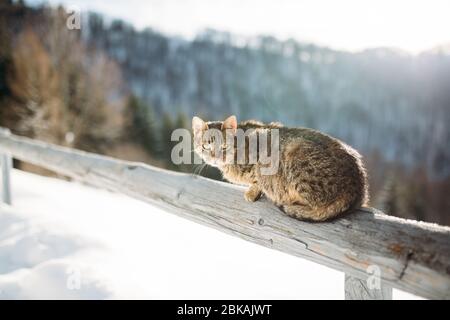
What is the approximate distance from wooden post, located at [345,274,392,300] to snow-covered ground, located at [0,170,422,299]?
3.04ft

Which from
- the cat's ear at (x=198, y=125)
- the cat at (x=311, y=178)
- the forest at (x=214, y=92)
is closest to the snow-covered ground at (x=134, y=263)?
the cat at (x=311, y=178)

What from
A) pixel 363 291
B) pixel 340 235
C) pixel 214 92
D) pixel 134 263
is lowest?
pixel 214 92

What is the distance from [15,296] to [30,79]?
16.5 m

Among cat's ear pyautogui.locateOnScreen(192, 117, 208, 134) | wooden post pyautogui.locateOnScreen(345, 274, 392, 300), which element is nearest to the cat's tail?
wooden post pyautogui.locateOnScreen(345, 274, 392, 300)

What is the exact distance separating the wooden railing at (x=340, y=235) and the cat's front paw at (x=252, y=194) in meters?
0.04

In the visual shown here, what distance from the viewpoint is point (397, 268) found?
5.60ft

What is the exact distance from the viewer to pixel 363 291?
2.05 m

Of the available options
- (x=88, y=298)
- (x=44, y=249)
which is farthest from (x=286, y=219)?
(x=44, y=249)

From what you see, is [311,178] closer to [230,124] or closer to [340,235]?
[340,235]

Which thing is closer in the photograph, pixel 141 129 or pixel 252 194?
pixel 252 194

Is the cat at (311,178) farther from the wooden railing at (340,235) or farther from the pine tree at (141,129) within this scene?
the pine tree at (141,129)

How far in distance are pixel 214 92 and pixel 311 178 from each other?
62.7 m

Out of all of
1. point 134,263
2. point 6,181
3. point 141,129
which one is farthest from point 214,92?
point 134,263

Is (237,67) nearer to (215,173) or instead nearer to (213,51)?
(213,51)
